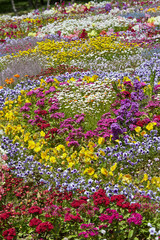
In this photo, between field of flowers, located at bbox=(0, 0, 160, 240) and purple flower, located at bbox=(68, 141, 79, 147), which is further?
purple flower, located at bbox=(68, 141, 79, 147)

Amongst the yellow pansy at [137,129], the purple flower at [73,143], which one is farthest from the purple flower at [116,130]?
the purple flower at [73,143]

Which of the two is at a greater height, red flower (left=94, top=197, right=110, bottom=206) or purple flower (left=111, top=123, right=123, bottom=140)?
purple flower (left=111, top=123, right=123, bottom=140)

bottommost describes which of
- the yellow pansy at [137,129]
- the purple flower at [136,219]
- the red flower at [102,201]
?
the purple flower at [136,219]

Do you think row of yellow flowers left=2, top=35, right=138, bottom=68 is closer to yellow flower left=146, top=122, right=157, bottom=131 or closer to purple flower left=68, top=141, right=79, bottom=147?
yellow flower left=146, top=122, right=157, bottom=131

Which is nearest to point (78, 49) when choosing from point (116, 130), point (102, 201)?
point (116, 130)

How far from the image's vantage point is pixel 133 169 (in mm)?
4375

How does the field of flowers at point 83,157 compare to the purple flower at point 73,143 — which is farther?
the purple flower at point 73,143

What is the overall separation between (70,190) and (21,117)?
2988 millimetres

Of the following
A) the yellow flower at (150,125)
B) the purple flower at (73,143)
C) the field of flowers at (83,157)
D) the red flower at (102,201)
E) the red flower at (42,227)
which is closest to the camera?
the red flower at (42,227)

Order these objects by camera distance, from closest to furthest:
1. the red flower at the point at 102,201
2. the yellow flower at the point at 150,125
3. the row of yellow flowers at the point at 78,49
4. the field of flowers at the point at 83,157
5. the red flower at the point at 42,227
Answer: the red flower at the point at 42,227 < the red flower at the point at 102,201 < the field of flowers at the point at 83,157 < the yellow flower at the point at 150,125 < the row of yellow flowers at the point at 78,49

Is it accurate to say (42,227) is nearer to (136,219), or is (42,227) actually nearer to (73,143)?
(136,219)

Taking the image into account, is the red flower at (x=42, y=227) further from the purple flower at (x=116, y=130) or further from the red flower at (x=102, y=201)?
the purple flower at (x=116, y=130)

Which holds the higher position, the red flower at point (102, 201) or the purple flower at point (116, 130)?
the purple flower at point (116, 130)

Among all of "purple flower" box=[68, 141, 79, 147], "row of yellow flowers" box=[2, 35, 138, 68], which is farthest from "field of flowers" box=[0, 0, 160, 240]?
"row of yellow flowers" box=[2, 35, 138, 68]
